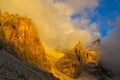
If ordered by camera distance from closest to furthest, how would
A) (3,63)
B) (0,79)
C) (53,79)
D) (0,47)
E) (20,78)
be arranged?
(0,79)
(20,78)
(3,63)
(53,79)
(0,47)

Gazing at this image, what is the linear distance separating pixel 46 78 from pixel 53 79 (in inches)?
171

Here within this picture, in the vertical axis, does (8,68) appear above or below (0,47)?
below

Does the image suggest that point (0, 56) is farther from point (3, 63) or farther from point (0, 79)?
point (0, 79)

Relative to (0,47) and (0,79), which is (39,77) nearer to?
(0,79)

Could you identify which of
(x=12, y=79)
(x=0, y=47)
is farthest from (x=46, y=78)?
(x=0, y=47)

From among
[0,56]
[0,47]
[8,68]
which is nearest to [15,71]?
[8,68]

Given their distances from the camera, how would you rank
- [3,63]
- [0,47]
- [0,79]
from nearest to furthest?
1. [0,79]
2. [3,63]
3. [0,47]

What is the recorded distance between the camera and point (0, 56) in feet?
321

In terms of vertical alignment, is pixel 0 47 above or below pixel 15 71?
above

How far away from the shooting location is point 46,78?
93688mm

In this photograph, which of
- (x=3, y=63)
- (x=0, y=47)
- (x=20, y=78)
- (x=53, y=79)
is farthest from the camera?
(x=0, y=47)

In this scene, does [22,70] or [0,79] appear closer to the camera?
[0,79]

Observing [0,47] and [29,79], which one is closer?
[29,79]

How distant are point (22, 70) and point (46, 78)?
7.89 m
